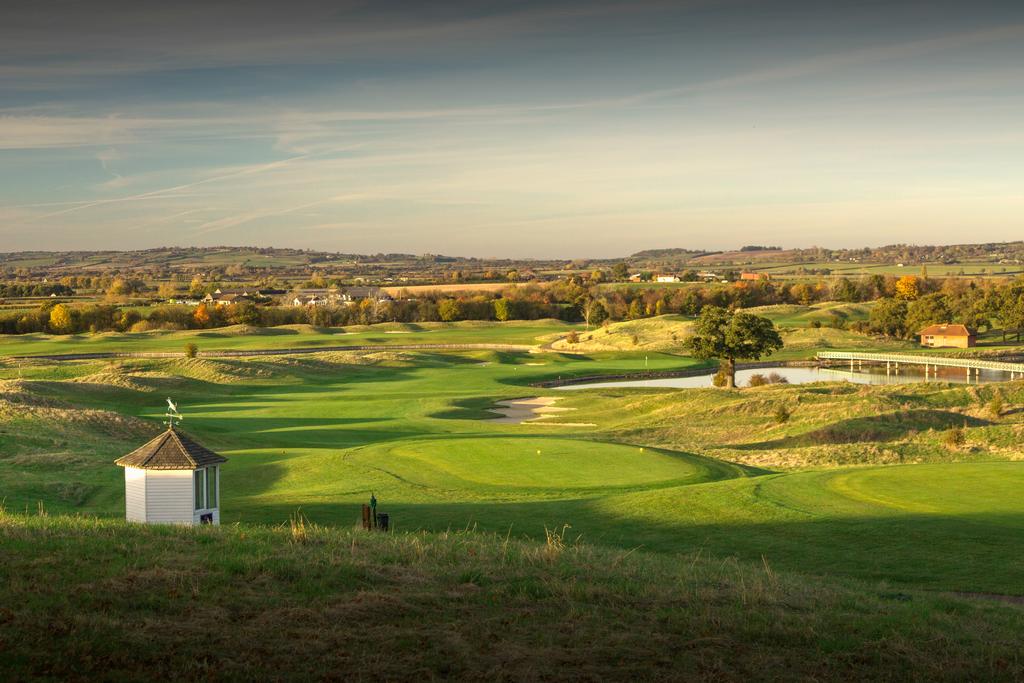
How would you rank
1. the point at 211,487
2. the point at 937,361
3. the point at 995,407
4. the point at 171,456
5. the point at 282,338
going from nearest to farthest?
the point at 171,456, the point at 211,487, the point at 995,407, the point at 937,361, the point at 282,338

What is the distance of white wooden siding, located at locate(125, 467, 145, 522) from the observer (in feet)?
69.4

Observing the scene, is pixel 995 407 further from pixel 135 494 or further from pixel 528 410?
pixel 135 494

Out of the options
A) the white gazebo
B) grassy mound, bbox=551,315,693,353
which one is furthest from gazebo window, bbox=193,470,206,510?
grassy mound, bbox=551,315,693,353

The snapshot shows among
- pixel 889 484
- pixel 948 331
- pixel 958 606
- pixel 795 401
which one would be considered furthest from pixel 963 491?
pixel 948 331

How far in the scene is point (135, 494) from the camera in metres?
21.4

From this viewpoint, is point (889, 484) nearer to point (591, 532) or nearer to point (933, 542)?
point (933, 542)

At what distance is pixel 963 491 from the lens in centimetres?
2389

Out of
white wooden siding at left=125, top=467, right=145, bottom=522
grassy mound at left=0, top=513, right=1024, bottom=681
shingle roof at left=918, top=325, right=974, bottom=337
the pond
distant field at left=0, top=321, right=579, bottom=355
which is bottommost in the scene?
the pond

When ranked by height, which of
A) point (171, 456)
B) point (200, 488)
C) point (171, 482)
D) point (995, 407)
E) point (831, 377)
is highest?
point (171, 456)

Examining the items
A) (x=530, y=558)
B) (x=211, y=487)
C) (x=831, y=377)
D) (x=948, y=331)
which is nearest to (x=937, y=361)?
(x=831, y=377)

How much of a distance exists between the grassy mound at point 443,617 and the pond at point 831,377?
63.4 meters

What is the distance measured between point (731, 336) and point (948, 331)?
51209 mm

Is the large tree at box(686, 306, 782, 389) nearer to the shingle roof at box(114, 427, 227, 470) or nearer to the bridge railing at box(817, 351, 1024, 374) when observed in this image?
the bridge railing at box(817, 351, 1024, 374)

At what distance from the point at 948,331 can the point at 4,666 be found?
Result: 374ft
